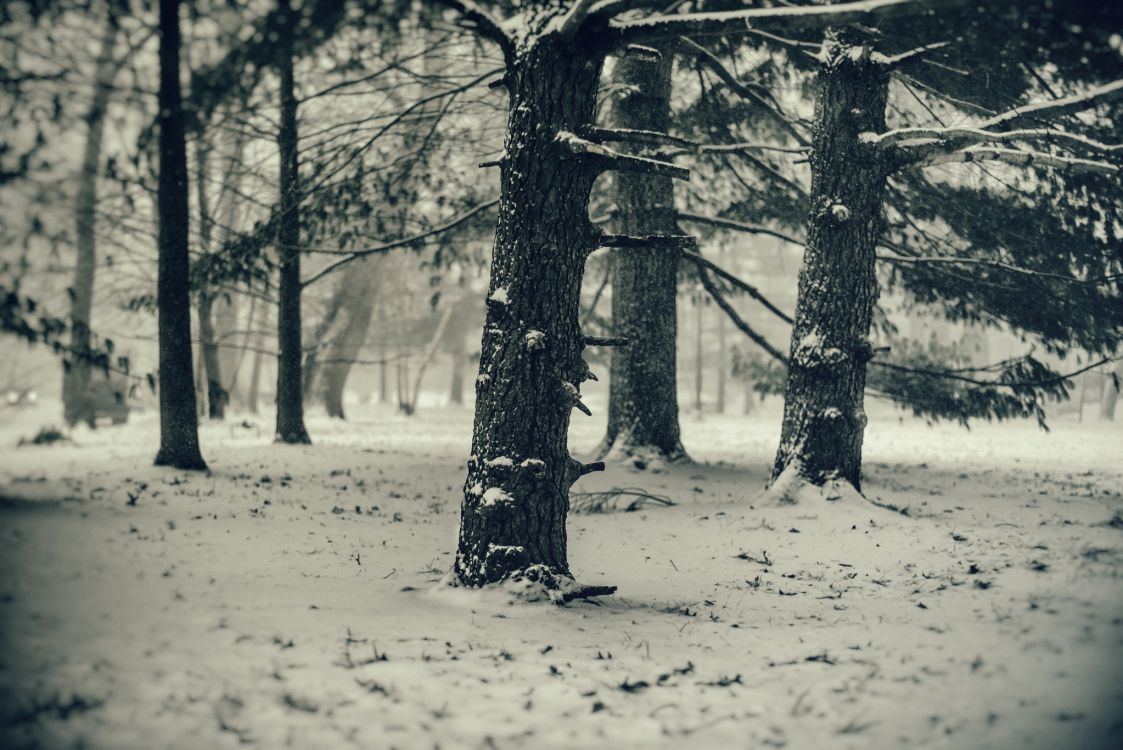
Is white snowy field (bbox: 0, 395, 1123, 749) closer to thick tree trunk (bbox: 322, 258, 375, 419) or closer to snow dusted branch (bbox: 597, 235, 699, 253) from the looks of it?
snow dusted branch (bbox: 597, 235, 699, 253)

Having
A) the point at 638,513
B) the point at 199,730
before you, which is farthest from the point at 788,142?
the point at 199,730

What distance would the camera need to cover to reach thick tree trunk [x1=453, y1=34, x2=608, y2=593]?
16.6 feet

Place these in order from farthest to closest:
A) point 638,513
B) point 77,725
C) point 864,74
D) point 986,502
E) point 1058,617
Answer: point 986,502 → point 638,513 → point 864,74 → point 1058,617 → point 77,725

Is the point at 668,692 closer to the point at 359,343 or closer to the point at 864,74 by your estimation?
the point at 864,74

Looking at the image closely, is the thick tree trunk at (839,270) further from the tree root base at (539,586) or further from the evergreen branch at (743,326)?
the tree root base at (539,586)

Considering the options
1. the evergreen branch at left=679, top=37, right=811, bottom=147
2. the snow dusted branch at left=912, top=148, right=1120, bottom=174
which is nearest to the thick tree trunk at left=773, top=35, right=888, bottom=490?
the snow dusted branch at left=912, top=148, right=1120, bottom=174

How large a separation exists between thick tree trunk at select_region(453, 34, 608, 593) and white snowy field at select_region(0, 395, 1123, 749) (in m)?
0.48

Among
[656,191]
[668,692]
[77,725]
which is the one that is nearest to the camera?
[77,725]

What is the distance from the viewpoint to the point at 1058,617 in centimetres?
404

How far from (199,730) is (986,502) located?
28.1ft

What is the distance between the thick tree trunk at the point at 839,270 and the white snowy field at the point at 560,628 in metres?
0.77

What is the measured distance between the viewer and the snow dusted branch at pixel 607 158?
4949 mm

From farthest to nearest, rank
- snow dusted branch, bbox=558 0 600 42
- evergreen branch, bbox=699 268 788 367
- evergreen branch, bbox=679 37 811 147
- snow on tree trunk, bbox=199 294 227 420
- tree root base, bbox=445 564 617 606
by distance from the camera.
Result: snow on tree trunk, bbox=199 294 227 420, evergreen branch, bbox=699 268 788 367, evergreen branch, bbox=679 37 811 147, tree root base, bbox=445 564 617 606, snow dusted branch, bbox=558 0 600 42

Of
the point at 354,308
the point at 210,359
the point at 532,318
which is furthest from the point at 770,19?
the point at 354,308
